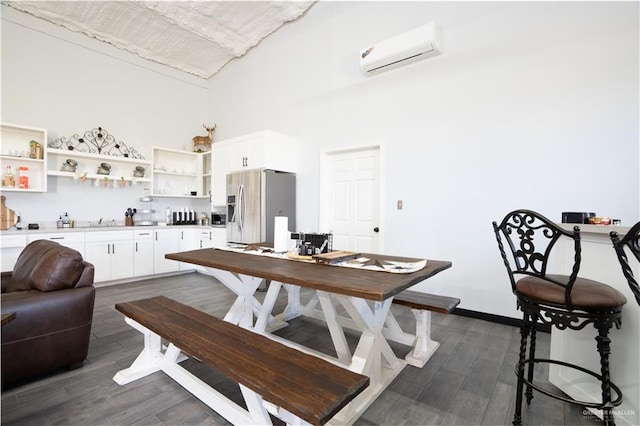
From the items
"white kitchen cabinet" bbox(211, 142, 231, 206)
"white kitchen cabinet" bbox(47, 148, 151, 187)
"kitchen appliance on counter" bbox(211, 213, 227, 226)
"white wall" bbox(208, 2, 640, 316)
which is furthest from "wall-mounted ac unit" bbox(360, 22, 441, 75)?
"white kitchen cabinet" bbox(47, 148, 151, 187)

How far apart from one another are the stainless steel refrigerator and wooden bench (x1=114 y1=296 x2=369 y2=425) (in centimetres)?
236

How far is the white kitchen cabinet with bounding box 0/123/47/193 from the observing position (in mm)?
4109

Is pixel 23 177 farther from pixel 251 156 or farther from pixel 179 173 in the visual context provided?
pixel 251 156

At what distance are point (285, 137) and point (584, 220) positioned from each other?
383cm

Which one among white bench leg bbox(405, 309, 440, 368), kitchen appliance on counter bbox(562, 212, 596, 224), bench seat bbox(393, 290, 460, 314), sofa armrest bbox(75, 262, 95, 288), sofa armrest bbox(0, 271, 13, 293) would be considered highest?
kitchen appliance on counter bbox(562, 212, 596, 224)

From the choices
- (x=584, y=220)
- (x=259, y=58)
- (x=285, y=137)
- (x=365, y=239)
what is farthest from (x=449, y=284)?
(x=259, y=58)

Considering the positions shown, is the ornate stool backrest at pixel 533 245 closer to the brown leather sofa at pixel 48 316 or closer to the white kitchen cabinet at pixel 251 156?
the brown leather sofa at pixel 48 316

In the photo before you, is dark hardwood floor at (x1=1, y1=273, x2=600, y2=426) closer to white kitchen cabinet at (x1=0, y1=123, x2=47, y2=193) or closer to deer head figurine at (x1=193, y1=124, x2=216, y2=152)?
white kitchen cabinet at (x1=0, y1=123, x2=47, y2=193)

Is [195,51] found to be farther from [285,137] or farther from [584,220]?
[584,220]

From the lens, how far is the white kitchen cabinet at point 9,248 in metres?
3.73

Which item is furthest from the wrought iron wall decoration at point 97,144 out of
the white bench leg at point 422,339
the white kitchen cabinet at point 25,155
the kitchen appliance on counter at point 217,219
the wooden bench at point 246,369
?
the white bench leg at point 422,339

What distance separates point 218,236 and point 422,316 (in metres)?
3.89

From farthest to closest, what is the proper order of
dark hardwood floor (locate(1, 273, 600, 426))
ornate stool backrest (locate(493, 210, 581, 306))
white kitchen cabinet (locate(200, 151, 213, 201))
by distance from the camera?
white kitchen cabinet (locate(200, 151, 213, 201)) < dark hardwood floor (locate(1, 273, 600, 426)) < ornate stool backrest (locate(493, 210, 581, 306))

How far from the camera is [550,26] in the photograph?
2.77m
